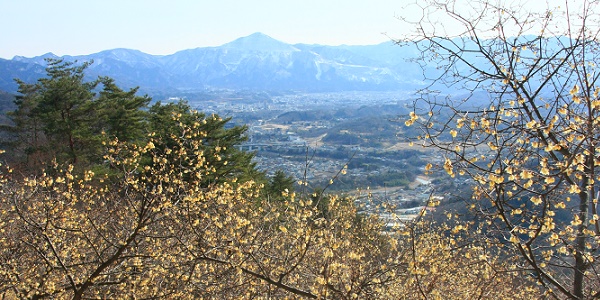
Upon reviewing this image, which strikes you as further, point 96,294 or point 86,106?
point 86,106

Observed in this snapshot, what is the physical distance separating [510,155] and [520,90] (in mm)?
843

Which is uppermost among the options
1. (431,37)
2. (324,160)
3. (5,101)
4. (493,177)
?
(431,37)

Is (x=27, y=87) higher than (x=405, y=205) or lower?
higher

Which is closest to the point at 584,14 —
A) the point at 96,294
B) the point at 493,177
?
the point at 493,177

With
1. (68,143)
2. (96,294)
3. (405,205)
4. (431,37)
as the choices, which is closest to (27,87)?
(68,143)

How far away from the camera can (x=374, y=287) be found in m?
4.21

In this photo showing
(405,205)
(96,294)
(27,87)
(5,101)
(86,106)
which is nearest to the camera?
(96,294)

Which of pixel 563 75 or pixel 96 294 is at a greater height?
pixel 563 75

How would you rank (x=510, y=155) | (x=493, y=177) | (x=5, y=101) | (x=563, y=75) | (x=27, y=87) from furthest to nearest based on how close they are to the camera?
1. (x=5, y=101)
2. (x=27, y=87)
3. (x=563, y=75)
4. (x=510, y=155)
5. (x=493, y=177)

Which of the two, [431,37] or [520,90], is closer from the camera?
[520,90]

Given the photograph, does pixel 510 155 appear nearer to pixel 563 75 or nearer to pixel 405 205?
pixel 563 75

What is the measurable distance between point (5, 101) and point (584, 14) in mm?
63132

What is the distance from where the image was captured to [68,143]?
18.0 meters

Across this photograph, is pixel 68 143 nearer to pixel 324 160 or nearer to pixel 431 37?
pixel 431 37
